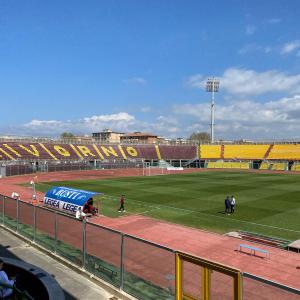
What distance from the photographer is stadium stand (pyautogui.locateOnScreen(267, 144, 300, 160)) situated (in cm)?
9193

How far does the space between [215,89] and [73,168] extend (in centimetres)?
6433

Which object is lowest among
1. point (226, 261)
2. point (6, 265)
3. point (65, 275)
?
point (226, 261)

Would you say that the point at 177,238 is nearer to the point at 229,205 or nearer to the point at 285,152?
the point at 229,205

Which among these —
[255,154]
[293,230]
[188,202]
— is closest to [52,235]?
[293,230]

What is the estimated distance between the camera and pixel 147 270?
10.2 meters

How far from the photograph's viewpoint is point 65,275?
11.4 meters

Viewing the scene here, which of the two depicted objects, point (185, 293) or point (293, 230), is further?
point (293, 230)

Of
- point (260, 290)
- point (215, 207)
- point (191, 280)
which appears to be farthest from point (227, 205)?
point (260, 290)

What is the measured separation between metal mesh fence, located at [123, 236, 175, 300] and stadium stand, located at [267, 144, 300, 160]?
288ft

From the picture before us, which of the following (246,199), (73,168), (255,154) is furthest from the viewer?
(255,154)

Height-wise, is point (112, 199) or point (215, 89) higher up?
point (215, 89)

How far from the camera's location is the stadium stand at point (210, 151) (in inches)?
4070

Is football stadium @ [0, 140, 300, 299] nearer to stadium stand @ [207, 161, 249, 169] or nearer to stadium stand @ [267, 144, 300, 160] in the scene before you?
stadium stand @ [207, 161, 249, 169]

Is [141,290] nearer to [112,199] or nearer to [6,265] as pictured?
[6,265]
